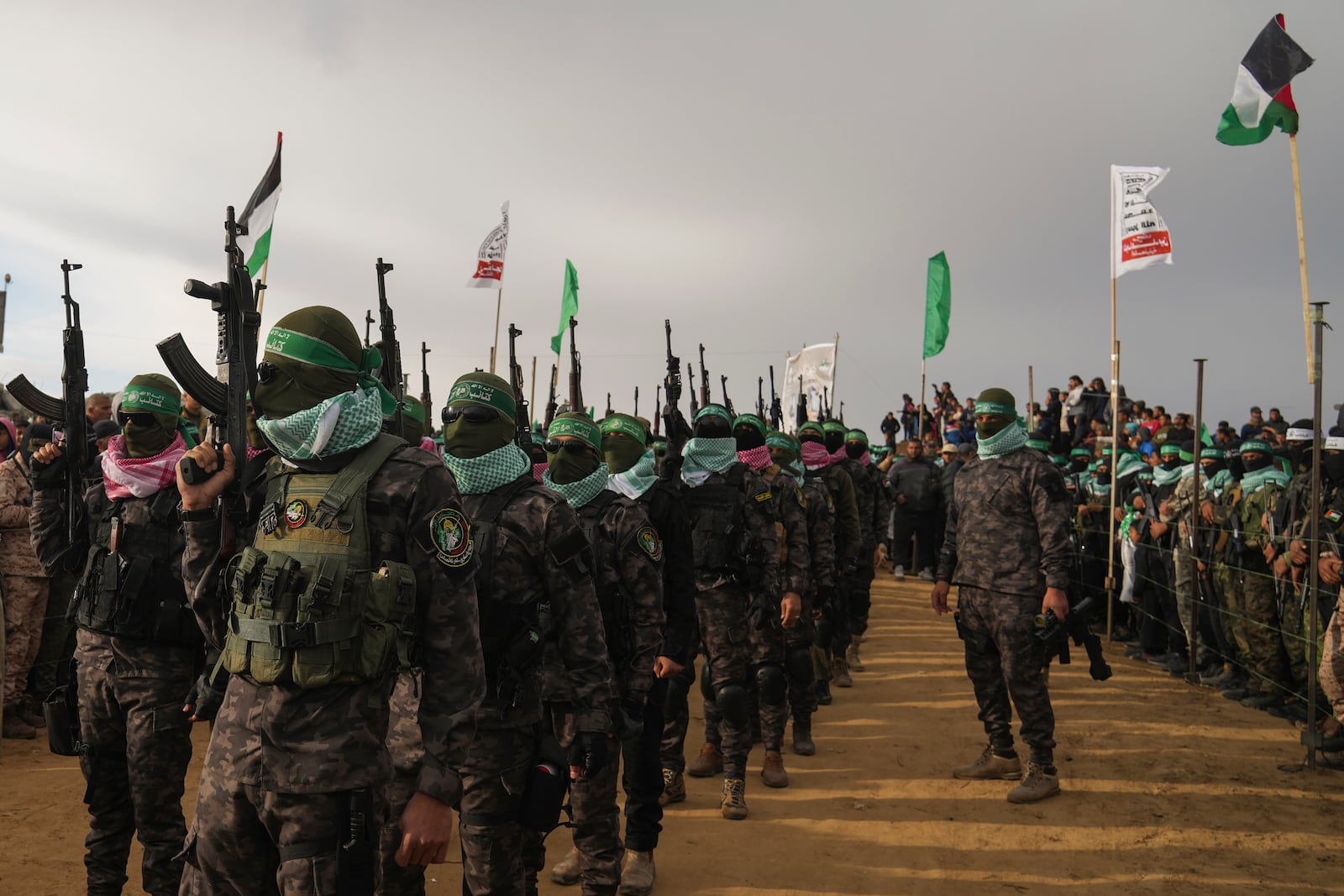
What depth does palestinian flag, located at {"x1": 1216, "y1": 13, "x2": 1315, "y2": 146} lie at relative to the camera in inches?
361

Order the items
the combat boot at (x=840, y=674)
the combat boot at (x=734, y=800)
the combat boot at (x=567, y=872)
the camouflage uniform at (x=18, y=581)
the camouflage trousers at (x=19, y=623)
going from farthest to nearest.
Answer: the combat boot at (x=840, y=674) < the camouflage trousers at (x=19, y=623) < the camouflage uniform at (x=18, y=581) < the combat boot at (x=734, y=800) < the combat boot at (x=567, y=872)

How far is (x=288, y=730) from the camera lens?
260 cm

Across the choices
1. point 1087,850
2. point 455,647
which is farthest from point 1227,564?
point 455,647

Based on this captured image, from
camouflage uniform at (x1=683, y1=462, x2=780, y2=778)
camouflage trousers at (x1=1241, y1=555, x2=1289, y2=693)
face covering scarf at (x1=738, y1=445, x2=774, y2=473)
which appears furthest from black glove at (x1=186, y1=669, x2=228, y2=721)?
camouflage trousers at (x1=1241, y1=555, x2=1289, y2=693)

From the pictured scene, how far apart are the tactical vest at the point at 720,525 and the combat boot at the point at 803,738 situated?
2.09 meters

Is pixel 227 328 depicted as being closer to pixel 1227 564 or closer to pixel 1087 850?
pixel 1087 850

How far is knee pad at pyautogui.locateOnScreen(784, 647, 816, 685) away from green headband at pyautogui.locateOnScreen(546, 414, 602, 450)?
3.51 metres

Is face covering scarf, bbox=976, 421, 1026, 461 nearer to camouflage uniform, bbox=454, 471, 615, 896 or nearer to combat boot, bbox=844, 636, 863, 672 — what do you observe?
camouflage uniform, bbox=454, 471, 615, 896

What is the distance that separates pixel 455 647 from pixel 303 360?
39.9 inches

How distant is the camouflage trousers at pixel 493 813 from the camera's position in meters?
3.62

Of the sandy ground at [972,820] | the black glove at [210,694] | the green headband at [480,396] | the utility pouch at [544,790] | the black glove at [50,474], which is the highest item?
the green headband at [480,396]

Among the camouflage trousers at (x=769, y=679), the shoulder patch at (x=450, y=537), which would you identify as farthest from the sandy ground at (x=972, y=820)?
the shoulder patch at (x=450, y=537)

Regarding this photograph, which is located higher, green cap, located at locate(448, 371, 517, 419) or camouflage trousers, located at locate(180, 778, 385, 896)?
green cap, located at locate(448, 371, 517, 419)

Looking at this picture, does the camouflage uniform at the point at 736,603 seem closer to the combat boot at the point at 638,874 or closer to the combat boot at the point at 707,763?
the combat boot at the point at 707,763
